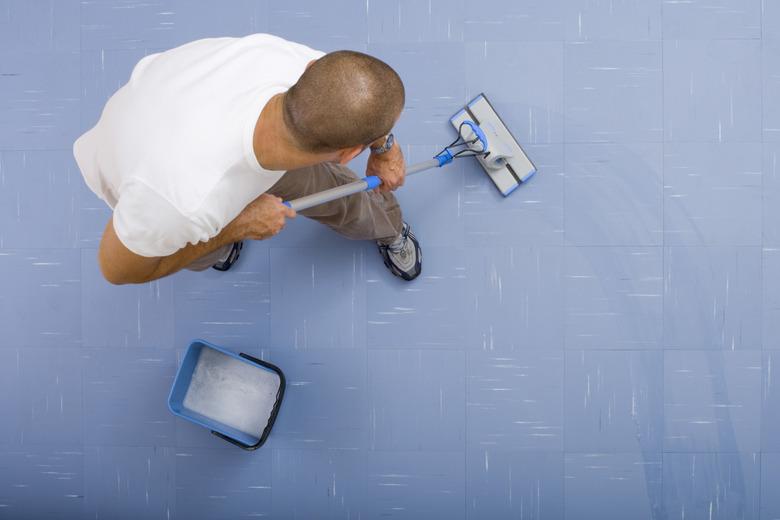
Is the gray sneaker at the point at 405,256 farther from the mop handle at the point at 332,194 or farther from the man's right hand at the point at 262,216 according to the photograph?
the man's right hand at the point at 262,216

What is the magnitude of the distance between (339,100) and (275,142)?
0.13 metres

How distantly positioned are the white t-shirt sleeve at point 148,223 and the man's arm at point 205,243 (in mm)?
83

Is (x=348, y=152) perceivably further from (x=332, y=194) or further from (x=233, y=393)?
(x=233, y=393)

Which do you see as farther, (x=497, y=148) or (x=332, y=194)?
(x=497, y=148)

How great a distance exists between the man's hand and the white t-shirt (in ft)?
1.05

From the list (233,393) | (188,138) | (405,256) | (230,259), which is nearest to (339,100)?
(188,138)

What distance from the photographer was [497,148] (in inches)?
65.2

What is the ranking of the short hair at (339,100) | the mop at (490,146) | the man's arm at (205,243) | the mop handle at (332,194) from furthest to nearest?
the mop at (490,146) < the mop handle at (332,194) < the man's arm at (205,243) < the short hair at (339,100)

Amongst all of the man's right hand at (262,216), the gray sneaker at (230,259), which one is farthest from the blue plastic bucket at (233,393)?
the man's right hand at (262,216)

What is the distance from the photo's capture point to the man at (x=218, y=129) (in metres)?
0.94

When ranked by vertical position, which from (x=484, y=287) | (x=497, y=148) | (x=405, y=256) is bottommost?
(x=484, y=287)

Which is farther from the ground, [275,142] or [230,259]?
[275,142]

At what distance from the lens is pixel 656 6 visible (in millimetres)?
1691

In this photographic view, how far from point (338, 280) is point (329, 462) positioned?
520 millimetres
